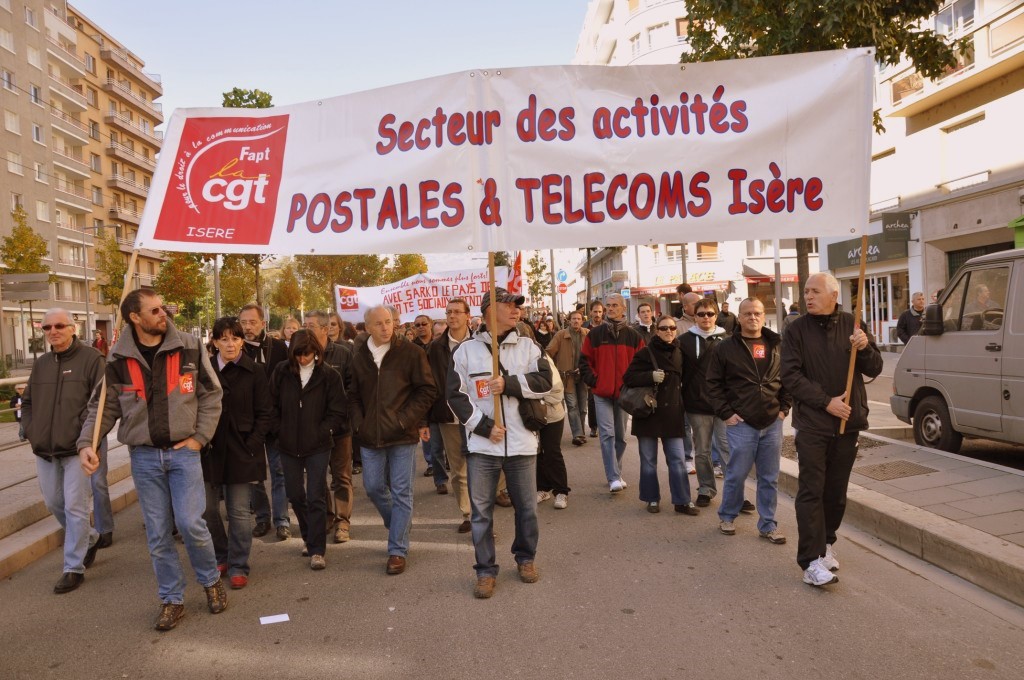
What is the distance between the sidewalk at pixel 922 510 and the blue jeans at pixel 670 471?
1.35 m

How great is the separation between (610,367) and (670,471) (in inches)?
51.3

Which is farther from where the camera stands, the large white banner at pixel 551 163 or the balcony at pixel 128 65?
the balcony at pixel 128 65

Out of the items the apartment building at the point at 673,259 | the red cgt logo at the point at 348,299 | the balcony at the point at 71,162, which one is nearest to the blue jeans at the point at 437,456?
the red cgt logo at the point at 348,299

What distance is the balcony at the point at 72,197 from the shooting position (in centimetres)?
5209

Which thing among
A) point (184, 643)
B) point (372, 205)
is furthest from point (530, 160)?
point (184, 643)

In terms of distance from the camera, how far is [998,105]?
1970 centimetres

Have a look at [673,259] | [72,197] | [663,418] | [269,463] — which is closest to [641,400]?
[663,418]

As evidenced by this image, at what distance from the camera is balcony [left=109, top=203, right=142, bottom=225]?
60.0 m

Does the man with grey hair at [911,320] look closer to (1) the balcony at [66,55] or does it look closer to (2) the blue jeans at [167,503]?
(2) the blue jeans at [167,503]

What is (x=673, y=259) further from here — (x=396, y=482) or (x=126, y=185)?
(x=126, y=185)

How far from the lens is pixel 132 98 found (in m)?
62.5

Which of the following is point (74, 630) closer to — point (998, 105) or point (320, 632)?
point (320, 632)

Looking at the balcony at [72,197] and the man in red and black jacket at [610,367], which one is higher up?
the balcony at [72,197]

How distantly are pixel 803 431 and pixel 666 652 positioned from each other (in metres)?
1.74
